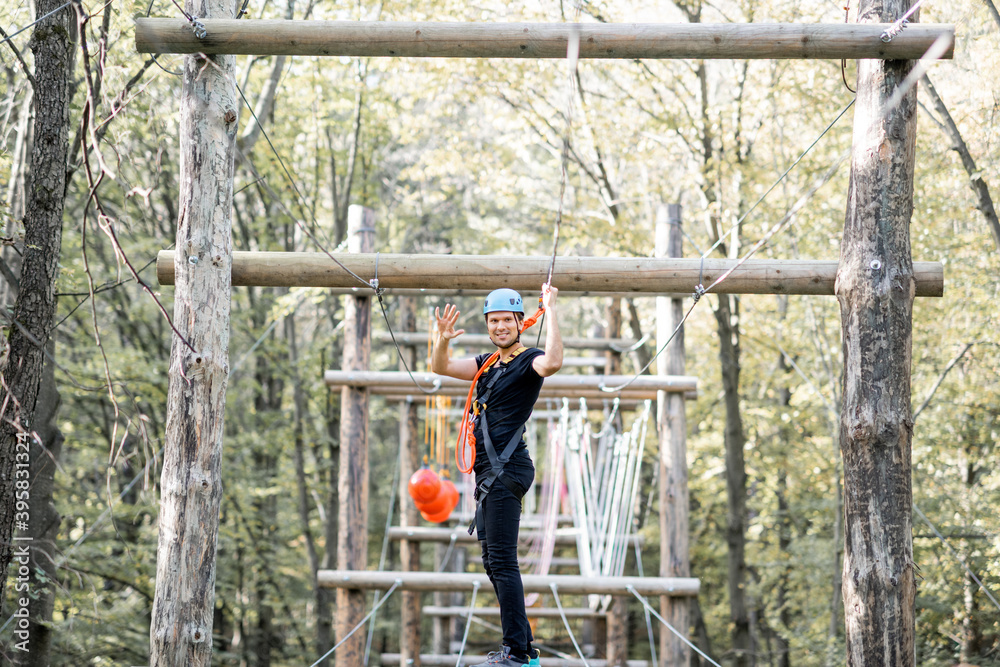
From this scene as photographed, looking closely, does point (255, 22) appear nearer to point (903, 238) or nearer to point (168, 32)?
point (168, 32)

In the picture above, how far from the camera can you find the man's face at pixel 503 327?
12.3ft

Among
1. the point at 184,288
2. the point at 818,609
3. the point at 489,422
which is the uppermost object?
the point at 184,288

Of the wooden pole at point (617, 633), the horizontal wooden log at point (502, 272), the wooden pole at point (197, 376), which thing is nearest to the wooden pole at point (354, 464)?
the horizontal wooden log at point (502, 272)

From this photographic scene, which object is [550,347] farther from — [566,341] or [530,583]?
[566,341]

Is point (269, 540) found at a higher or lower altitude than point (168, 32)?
lower

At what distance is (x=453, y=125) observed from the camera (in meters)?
12.9

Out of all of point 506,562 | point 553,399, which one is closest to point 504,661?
point 506,562

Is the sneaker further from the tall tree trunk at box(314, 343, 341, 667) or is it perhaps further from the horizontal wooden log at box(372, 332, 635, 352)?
the tall tree trunk at box(314, 343, 341, 667)

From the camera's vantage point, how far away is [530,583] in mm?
5207

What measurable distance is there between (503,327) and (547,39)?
1.28m

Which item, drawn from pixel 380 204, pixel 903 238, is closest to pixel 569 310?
pixel 380 204

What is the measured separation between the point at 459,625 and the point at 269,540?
11.1ft

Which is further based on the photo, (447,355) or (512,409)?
(447,355)

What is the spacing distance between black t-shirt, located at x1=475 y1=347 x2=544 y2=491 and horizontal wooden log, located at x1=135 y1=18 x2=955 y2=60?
138 centimetres
